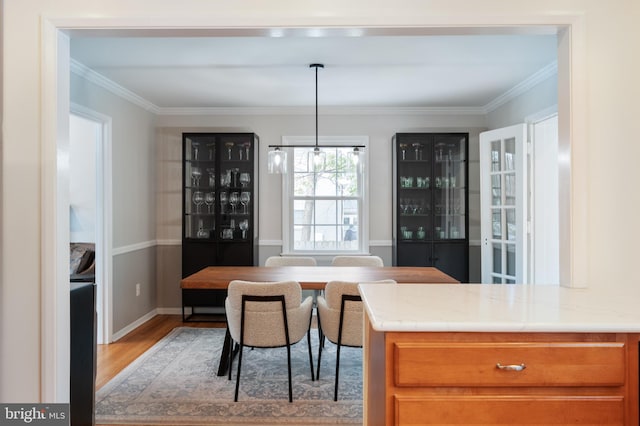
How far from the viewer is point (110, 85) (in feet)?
12.6

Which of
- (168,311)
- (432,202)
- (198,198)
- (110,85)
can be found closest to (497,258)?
(432,202)

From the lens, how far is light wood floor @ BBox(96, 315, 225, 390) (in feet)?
10.4

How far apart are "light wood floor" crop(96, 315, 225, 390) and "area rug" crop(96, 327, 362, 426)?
11 cm

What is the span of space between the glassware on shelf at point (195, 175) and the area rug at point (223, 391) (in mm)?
1886

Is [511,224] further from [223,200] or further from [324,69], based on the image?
[223,200]

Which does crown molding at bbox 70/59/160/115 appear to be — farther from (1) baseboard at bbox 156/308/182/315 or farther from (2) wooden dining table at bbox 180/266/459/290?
(1) baseboard at bbox 156/308/182/315

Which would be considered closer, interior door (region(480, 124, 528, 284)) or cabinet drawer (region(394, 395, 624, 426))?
cabinet drawer (region(394, 395, 624, 426))

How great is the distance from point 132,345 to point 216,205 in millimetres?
1668

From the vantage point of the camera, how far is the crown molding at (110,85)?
133 inches

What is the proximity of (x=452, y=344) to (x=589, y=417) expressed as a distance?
474 mm

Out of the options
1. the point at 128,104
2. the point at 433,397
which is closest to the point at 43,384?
the point at 433,397

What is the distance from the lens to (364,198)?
488 centimetres

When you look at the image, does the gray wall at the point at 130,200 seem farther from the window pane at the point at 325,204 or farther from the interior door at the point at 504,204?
the interior door at the point at 504,204

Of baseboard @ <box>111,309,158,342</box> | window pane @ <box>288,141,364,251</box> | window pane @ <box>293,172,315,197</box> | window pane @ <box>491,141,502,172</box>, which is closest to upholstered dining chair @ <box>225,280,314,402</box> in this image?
A: baseboard @ <box>111,309,158,342</box>
